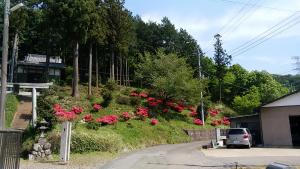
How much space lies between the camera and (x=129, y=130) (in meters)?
31.4

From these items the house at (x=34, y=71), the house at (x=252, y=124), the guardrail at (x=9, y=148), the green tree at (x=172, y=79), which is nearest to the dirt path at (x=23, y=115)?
the house at (x=34, y=71)

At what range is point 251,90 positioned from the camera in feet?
207

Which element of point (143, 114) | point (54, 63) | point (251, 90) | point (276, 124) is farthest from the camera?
point (251, 90)

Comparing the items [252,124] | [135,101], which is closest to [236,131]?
[252,124]

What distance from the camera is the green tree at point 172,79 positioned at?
41812mm

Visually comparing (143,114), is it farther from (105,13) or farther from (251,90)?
(251,90)

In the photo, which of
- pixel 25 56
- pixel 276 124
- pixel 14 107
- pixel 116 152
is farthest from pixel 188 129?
pixel 25 56

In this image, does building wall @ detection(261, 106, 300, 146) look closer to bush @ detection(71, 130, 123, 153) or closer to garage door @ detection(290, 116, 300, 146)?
garage door @ detection(290, 116, 300, 146)

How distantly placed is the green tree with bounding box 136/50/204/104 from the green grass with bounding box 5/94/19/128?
14772 mm

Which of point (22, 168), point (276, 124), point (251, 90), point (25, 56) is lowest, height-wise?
point (22, 168)

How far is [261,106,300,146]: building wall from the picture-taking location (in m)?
28.0

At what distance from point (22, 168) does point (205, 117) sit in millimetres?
29384

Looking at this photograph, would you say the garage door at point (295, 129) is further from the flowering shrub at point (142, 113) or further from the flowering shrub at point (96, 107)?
the flowering shrub at point (96, 107)

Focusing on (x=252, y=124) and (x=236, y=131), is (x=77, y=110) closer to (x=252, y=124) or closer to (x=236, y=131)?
(x=236, y=131)
